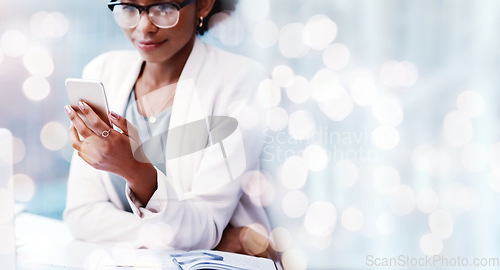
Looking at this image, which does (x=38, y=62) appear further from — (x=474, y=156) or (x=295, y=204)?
(x=474, y=156)

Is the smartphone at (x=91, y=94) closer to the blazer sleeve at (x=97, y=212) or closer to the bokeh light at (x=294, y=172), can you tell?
the blazer sleeve at (x=97, y=212)

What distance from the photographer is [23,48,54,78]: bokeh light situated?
1.42 metres

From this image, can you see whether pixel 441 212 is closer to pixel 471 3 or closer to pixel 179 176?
pixel 471 3

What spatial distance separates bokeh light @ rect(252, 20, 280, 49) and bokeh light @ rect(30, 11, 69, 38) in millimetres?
544

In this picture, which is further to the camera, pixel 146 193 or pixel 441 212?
pixel 441 212

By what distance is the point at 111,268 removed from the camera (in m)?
1.27

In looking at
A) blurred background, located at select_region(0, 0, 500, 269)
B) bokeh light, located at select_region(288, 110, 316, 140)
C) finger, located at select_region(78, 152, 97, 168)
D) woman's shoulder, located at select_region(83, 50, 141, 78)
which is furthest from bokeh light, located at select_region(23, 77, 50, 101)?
bokeh light, located at select_region(288, 110, 316, 140)

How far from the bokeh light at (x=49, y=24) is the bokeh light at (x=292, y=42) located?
0.62m

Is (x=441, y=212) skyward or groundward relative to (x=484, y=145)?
groundward

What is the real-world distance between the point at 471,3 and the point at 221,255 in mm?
985

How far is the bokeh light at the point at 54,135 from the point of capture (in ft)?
4.66

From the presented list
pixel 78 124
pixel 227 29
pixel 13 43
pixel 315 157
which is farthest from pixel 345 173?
pixel 13 43

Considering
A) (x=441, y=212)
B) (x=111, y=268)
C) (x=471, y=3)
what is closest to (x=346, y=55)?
(x=471, y=3)

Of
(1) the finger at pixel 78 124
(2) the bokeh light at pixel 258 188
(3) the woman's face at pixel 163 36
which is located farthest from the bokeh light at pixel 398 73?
(1) the finger at pixel 78 124
